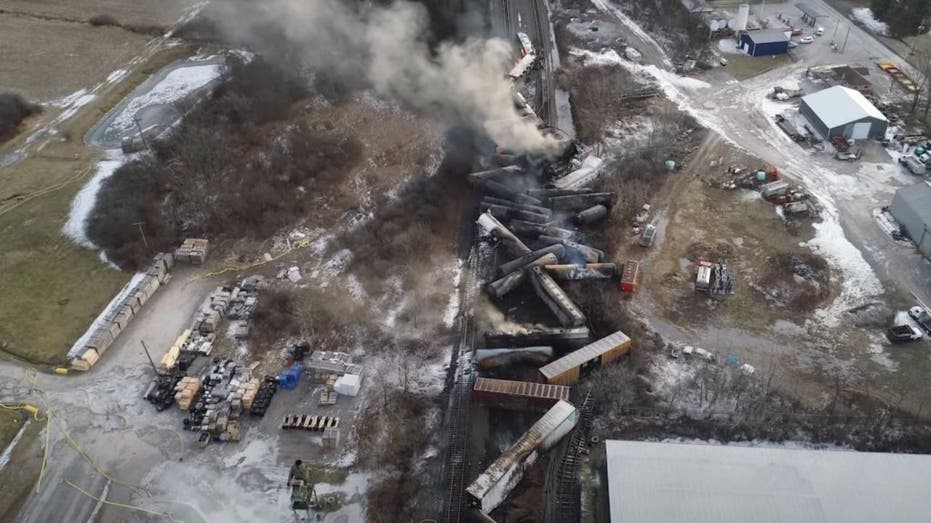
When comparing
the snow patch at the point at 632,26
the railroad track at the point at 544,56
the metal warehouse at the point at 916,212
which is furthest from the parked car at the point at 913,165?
the railroad track at the point at 544,56

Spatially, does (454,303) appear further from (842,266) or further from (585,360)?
(842,266)

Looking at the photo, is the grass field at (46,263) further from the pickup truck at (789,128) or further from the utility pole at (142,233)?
the pickup truck at (789,128)

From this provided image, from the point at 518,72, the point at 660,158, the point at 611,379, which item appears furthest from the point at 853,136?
the point at 611,379

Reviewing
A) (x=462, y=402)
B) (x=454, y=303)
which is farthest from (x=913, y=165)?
(x=462, y=402)

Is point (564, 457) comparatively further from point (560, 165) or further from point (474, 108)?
point (474, 108)

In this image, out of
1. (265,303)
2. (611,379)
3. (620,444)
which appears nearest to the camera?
(620,444)

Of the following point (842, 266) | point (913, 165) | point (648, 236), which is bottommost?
point (842, 266)
